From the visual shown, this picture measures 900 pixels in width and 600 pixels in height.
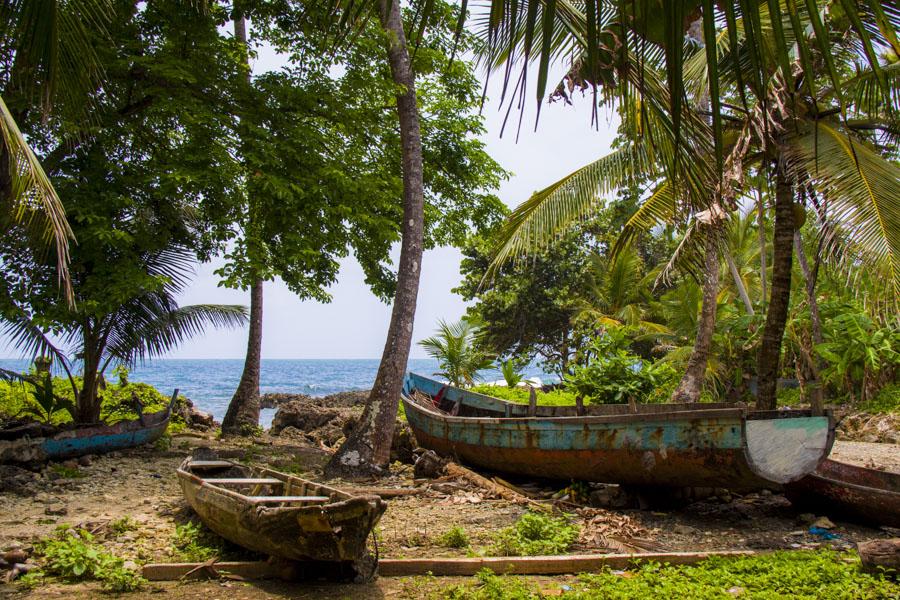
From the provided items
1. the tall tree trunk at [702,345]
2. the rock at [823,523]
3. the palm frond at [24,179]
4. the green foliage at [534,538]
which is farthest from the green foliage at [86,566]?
the tall tree trunk at [702,345]

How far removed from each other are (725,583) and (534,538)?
1.83 m

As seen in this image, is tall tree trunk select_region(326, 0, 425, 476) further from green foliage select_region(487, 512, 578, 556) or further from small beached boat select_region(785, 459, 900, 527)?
small beached boat select_region(785, 459, 900, 527)

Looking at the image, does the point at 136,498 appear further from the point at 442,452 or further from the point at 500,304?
the point at 500,304

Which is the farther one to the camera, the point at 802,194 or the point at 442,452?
the point at 442,452

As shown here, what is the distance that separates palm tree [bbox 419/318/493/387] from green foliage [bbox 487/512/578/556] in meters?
12.3

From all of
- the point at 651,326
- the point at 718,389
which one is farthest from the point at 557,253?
the point at 718,389

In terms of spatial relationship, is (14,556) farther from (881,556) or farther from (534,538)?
(881,556)

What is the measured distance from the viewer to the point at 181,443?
39.3 feet

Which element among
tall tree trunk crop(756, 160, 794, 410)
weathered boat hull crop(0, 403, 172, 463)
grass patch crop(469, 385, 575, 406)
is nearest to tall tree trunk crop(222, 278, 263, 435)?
weathered boat hull crop(0, 403, 172, 463)

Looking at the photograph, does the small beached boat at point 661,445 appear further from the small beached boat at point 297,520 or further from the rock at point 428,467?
the small beached boat at point 297,520

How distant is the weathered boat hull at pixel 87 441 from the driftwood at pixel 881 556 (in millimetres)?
9515

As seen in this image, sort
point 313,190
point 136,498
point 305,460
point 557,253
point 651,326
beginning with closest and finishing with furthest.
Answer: point 136,498 → point 313,190 → point 305,460 → point 651,326 → point 557,253

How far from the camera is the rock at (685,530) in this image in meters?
6.62

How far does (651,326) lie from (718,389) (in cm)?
272
